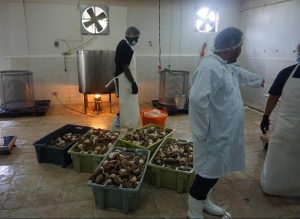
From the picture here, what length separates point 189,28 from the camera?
5.24 metres

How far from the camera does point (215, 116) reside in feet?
4.88

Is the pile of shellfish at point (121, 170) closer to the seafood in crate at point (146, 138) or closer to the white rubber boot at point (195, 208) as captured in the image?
the seafood in crate at point (146, 138)

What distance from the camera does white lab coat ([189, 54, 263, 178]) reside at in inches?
56.6

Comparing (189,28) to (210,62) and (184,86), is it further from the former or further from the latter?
(210,62)

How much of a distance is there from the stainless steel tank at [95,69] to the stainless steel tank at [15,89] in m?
0.96

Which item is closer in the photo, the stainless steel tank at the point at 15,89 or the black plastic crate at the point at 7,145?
the black plastic crate at the point at 7,145

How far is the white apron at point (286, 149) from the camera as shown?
6.21 feet

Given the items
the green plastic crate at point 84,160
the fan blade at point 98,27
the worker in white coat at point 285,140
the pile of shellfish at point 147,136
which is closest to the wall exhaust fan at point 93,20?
the fan blade at point 98,27

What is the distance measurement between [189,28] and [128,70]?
2.74m

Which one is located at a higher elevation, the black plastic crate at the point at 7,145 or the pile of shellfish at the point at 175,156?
the pile of shellfish at the point at 175,156

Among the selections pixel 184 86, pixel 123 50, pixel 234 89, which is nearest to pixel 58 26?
pixel 123 50

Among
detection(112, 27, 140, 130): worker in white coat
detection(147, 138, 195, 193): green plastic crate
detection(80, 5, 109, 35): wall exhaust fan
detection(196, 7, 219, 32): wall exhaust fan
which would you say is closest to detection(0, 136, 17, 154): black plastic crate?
detection(112, 27, 140, 130): worker in white coat

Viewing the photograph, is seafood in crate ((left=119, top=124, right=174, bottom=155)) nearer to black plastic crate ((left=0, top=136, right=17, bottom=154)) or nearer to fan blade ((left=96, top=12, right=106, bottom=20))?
black plastic crate ((left=0, top=136, right=17, bottom=154))

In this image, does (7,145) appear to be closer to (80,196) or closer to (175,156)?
(80,196)
